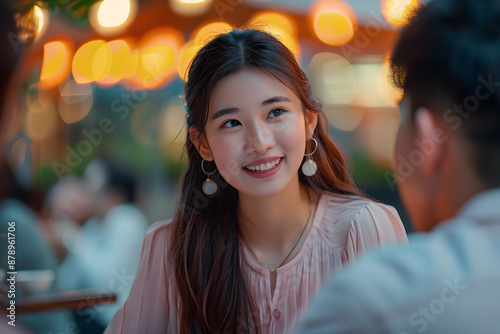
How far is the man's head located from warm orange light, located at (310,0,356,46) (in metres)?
1.06

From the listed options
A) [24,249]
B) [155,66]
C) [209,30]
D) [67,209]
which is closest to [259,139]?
[209,30]

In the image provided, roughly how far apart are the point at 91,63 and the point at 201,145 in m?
1.16

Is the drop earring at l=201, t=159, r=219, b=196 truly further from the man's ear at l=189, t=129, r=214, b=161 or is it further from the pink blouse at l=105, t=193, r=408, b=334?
the pink blouse at l=105, t=193, r=408, b=334

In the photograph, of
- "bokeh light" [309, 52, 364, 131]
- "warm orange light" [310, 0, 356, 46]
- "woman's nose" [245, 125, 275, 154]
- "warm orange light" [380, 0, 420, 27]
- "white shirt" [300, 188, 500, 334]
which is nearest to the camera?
"white shirt" [300, 188, 500, 334]

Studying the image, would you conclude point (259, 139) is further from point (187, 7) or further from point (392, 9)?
point (187, 7)

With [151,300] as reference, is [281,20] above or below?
above

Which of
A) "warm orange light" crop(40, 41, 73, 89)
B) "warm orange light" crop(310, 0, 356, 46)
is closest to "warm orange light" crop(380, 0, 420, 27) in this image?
"warm orange light" crop(310, 0, 356, 46)

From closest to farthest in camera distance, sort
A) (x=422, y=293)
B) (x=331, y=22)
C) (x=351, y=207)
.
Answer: (x=422, y=293), (x=351, y=207), (x=331, y=22)

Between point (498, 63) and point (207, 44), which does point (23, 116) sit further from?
point (498, 63)

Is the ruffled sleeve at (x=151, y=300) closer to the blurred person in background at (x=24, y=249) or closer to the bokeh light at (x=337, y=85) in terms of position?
the blurred person in background at (x=24, y=249)

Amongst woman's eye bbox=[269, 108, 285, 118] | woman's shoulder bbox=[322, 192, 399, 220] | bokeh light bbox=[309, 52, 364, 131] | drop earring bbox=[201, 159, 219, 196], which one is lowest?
woman's shoulder bbox=[322, 192, 399, 220]

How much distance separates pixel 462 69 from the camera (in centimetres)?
63

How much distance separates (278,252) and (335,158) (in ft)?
1.00

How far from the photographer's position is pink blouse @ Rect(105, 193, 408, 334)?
1.10 m
